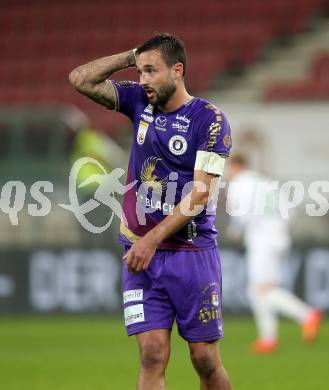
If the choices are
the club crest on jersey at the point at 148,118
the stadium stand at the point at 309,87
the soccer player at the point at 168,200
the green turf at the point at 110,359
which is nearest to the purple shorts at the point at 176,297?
the soccer player at the point at 168,200

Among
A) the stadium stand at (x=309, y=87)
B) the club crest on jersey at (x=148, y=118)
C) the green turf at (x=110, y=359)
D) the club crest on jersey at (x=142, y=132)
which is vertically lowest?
the green turf at (x=110, y=359)

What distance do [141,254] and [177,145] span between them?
729 millimetres

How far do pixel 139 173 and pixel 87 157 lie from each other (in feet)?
37.7

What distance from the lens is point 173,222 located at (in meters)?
6.71

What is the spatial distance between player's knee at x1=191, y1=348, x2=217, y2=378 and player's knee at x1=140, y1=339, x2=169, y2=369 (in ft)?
0.79

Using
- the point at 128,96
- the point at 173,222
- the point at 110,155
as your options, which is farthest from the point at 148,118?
the point at 110,155

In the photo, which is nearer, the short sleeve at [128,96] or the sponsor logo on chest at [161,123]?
the sponsor logo on chest at [161,123]

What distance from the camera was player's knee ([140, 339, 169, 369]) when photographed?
6.76 metres

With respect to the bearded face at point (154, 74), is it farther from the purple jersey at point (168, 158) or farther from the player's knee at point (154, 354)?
the player's knee at point (154, 354)

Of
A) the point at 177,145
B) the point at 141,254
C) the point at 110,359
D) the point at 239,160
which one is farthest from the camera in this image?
the point at 239,160

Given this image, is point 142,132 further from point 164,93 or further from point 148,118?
point 164,93

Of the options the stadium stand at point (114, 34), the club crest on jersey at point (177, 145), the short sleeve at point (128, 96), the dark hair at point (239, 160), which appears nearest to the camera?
the club crest on jersey at point (177, 145)

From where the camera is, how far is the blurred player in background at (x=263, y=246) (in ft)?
43.6

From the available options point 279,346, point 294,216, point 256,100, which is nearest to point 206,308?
point 279,346
